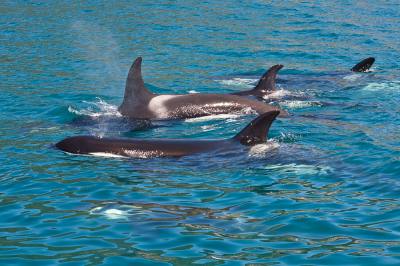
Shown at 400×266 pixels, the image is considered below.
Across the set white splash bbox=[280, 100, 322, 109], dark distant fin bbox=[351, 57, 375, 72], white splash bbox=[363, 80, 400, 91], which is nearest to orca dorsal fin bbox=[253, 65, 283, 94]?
white splash bbox=[280, 100, 322, 109]

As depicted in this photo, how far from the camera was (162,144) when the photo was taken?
14414 millimetres

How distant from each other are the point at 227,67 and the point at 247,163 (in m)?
13.9

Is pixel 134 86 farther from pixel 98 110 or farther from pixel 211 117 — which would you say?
pixel 211 117

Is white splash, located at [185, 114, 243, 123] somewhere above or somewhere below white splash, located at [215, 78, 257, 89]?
below

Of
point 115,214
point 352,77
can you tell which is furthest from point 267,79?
point 115,214

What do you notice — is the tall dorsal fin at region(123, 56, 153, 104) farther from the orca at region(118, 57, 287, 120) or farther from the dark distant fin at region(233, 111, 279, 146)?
Answer: the dark distant fin at region(233, 111, 279, 146)

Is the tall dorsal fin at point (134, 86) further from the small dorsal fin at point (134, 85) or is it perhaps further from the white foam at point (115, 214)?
the white foam at point (115, 214)

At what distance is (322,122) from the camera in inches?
693

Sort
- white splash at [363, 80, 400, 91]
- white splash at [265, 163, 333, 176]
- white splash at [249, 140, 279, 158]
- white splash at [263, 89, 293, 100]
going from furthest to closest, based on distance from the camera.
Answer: white splash at [363, 80, 400, 91], white splash at [263, 89, 293, 100], white splash at [249, 140, 279, 158], white splash at [265, 163, 333, 176]

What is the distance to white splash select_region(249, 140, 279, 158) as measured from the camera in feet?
46.3

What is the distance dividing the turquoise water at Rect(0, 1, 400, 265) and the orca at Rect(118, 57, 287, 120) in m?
0.39

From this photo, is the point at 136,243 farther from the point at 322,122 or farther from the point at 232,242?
the point at 322,122

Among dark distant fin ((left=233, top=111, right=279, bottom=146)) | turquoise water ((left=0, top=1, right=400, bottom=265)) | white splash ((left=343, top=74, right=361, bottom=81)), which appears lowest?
turquoise water ((left=0, top=1, right=400, bottom=265))

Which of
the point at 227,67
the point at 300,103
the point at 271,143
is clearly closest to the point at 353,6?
the point at 227,67
